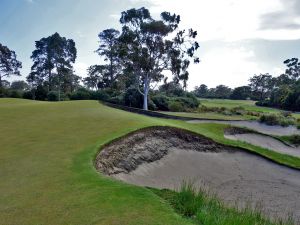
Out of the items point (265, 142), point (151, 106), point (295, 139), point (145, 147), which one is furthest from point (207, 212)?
point (151, 106)

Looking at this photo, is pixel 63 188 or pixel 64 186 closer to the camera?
pixel 63 188

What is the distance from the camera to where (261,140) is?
26.1 metres

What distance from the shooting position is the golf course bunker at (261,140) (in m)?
24.2

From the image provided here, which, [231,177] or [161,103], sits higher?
[161,103]

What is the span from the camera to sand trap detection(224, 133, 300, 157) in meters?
24.1

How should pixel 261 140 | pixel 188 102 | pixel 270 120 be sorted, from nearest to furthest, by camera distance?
pixel 261 140
pixel 270 120
pixel 188 102

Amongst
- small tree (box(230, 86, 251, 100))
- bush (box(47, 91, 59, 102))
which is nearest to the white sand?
bush (box(47, 91, 59, 102))

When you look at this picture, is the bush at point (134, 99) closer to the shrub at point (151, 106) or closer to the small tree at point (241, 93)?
the shrub at point (151, 106)

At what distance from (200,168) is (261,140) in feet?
33.4

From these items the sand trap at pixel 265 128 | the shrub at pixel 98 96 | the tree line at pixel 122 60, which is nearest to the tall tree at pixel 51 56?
the tree line at pixel 122 60

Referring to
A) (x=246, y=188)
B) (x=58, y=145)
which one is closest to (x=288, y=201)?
(x=246, y=188)

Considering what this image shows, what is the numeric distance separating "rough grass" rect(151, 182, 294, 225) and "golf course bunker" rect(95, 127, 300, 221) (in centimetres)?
466

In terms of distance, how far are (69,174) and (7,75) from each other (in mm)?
79126

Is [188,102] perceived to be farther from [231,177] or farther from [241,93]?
[241,93]
